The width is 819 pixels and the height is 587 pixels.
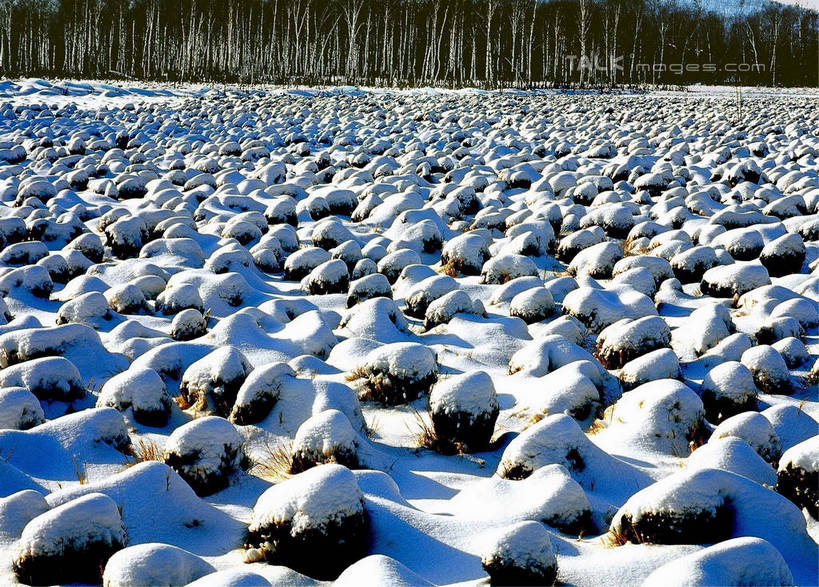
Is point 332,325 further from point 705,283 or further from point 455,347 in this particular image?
point 705,283

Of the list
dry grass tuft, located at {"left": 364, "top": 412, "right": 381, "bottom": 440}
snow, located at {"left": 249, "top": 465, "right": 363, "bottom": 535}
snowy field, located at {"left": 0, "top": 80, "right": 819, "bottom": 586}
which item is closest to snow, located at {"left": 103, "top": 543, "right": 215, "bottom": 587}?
snowy field, located at {"left": 0, "top": 80, "right": 819, "bottom": 586}

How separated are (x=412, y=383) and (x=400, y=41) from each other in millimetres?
34491

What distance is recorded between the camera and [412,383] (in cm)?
308

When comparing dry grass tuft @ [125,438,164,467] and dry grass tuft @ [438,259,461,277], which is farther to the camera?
dry grass tuft @ [438,259,461,277]

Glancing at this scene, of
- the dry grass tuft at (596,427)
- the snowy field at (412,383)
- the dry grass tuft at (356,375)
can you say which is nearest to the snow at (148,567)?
the snowy field at (412,383)

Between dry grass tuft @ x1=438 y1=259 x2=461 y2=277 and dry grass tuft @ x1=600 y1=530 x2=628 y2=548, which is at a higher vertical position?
dry grass tuft @ x1=438 y1=259 x2=461 y2=277

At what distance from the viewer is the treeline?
36.6m

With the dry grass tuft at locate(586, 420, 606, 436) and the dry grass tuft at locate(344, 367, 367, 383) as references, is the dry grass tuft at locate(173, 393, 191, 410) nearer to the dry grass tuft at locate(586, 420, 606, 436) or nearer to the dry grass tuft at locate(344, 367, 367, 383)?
the dry grass tuft at locate(344, 367, 367, 383)

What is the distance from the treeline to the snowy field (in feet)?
93.0

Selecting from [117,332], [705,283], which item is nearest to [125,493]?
[117,332]

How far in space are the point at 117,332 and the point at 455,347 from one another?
5.62 ft

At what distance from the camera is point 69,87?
20312 mm

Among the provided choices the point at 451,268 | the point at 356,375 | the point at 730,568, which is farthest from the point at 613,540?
the point at 451,268

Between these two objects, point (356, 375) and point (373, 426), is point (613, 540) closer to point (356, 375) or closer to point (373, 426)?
point (373, 426)
